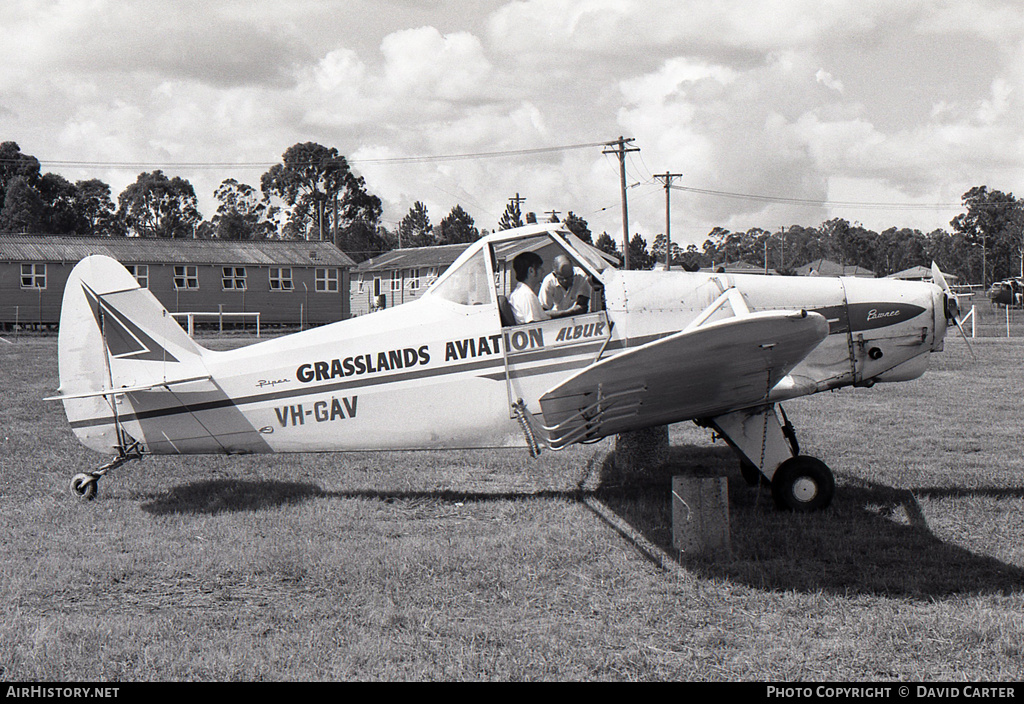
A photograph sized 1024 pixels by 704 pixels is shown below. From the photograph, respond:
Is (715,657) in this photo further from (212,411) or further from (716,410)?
(212,411)

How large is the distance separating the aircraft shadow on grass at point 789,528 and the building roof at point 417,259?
5289 cm

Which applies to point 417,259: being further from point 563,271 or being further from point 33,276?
point 563,271

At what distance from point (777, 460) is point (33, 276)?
45965 mm

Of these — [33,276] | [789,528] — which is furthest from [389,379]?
[33,276]

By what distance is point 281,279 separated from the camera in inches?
1945

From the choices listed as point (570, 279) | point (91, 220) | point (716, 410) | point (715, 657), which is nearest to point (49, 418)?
point (570, 279)

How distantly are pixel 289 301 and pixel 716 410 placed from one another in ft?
149

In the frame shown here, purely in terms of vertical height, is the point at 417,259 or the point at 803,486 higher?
the point at 417,259

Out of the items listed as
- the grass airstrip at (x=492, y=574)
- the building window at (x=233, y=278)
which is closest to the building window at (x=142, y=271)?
the building window at (x=233, y=278)

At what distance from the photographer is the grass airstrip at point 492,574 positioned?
14.1 feet

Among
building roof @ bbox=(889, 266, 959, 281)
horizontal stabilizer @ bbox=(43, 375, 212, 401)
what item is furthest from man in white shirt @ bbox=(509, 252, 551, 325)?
building roof @ bbox=(889, 266, 959, 281)

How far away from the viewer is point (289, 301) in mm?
49375

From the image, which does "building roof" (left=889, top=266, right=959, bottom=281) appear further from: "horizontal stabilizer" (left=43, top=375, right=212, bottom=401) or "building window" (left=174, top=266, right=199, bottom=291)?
"building window" (left=174, top=266, right=199, bottom=291)

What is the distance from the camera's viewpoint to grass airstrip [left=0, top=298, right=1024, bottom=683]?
4.29 m
